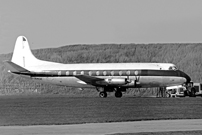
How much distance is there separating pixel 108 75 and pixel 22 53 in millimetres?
13473

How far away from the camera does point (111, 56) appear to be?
112 metres

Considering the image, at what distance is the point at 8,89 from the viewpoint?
102 meters

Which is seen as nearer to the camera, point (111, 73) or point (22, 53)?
point (111, 73)

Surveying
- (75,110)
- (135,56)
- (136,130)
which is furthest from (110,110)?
(135,56)

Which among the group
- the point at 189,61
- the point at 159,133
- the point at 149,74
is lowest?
the point at 159,133

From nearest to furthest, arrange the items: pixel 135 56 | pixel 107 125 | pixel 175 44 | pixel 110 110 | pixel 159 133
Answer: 1. pixel 159 133
2. pixel 107 125
3. pixel 110 110
4. pixel 135 56
5. pixel 175 44

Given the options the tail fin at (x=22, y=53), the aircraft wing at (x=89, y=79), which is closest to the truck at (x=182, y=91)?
the aircraft wing at (x=89, y=79)

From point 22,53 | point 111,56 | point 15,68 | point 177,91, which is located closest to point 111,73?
point 15,68

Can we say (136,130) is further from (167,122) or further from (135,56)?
(135,56)

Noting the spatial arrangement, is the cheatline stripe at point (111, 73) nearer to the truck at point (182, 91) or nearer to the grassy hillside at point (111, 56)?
the truck at point (182, 91)

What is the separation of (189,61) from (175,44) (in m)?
17.9

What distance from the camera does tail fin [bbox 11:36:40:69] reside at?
62.0m

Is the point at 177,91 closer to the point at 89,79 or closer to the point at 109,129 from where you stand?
the point at 89,79

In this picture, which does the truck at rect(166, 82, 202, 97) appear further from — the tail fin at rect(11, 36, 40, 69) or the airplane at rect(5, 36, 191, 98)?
the tail fin at rect(11, 36, 40, 69)
